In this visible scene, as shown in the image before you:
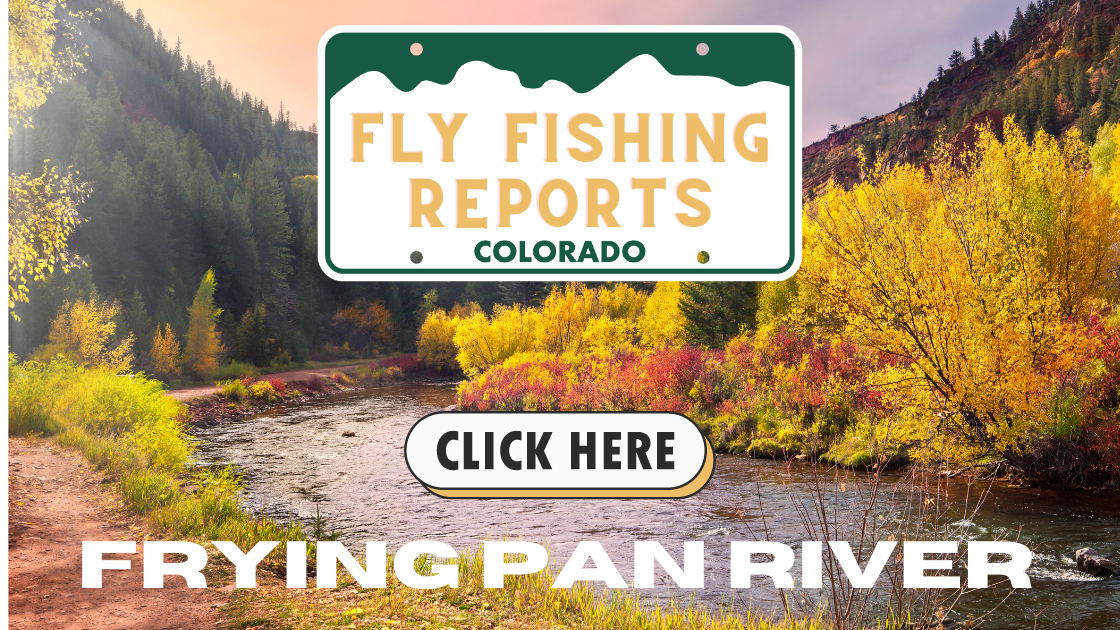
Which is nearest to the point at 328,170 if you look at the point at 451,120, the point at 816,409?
the point at 451,120

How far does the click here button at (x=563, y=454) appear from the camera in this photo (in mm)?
1667

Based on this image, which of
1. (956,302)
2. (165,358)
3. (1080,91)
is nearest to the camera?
(956,302)

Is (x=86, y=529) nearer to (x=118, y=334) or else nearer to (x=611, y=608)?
(x=611, y=608)

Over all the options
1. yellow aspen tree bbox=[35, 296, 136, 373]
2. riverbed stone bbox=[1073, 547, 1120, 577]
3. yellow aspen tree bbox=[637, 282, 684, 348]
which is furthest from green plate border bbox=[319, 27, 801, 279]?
yellow aspen tree bbox=[35, 296, 136, 373]

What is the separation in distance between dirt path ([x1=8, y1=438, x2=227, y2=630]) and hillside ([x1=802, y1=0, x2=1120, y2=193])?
5728 centimetres

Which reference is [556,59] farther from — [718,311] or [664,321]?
[664,321]

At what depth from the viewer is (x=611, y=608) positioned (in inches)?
216

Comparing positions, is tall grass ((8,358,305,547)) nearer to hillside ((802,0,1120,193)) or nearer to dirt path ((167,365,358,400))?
dirt path ((167,365,358,400))

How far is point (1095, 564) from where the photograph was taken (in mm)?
8031

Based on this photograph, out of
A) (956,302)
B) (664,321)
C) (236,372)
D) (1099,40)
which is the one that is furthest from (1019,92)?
(236,372)

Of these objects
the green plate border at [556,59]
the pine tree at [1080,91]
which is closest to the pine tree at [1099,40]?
the pine tree at [1080,91]

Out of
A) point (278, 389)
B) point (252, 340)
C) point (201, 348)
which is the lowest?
point (278, 389)

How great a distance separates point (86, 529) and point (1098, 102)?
94.2 metres

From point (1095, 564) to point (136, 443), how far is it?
653 inches
